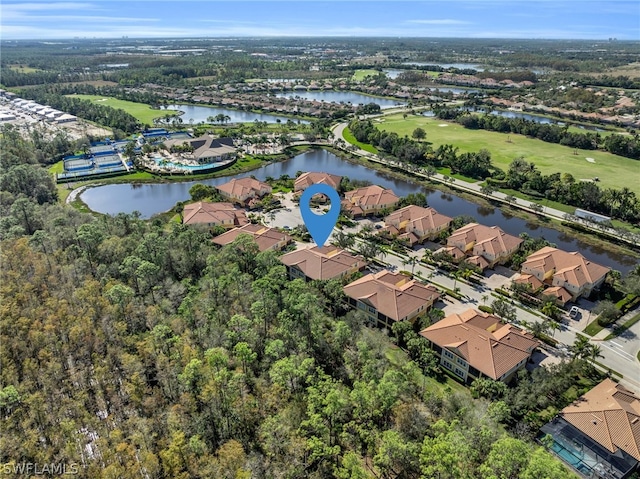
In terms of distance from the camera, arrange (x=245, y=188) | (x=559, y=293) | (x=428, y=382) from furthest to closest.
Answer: (x=245, y=188) < (x=559, y=293) < (x=428, y=382)

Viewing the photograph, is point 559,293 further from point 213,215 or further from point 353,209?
point 213,215

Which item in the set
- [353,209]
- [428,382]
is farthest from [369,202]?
[428,382]

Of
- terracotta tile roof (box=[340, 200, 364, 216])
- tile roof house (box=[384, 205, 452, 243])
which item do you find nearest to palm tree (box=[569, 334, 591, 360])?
tile roof house (box=[384, 205, 452, 243])

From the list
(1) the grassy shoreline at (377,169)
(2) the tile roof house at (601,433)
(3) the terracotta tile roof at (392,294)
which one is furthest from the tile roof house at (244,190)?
(2) the tile roof house at (601,433)

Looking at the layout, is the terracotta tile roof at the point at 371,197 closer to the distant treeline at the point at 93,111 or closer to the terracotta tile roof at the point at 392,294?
the terracotta tile roof at the point at 392,294

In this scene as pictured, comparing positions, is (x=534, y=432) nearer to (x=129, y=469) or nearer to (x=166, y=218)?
(x=129, y=469)
